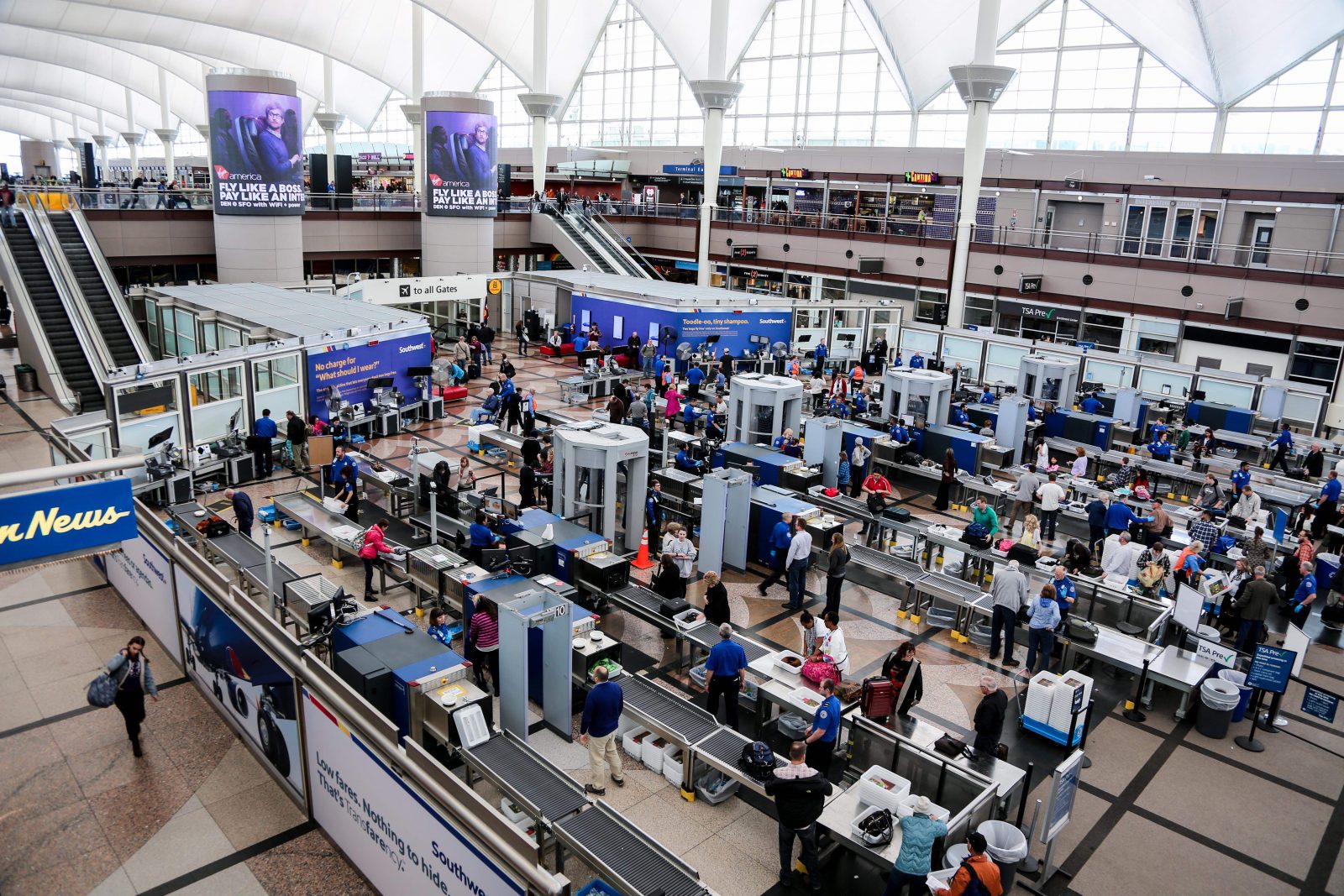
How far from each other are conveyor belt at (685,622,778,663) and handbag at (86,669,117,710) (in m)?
6.25

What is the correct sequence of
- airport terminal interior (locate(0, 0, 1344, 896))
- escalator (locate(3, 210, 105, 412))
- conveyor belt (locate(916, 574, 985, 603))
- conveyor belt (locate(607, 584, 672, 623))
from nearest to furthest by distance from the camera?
1. airport terminal interior (locate(0, 0, 1344, 896))
2. conveyor belt (locate(607, 584, 672, 623))
3. conveyor belt (locate(916, 574, 985, 603))
4. escalator (locate(3, 210, 105, 412))

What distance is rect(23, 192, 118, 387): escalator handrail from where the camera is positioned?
2298 cm

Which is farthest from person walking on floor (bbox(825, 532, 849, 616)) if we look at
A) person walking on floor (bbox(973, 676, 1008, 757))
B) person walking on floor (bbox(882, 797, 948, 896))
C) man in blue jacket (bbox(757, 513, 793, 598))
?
person walking on floor (bbox(882, 797, 948, 896))

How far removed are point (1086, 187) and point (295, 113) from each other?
1176 inches

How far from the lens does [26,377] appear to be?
2416 centimetres

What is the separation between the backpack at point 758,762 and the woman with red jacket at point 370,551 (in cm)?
681

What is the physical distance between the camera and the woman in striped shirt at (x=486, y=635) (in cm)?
1027

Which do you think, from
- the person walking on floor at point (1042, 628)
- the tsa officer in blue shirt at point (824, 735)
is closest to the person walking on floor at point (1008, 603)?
the person walking on floor at point (1042, 628)

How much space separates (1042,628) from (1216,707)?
2.09 metres

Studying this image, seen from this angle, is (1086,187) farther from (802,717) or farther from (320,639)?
(320,639)

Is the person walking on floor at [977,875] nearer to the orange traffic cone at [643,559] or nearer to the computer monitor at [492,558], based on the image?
the computer monitor at [492,558]

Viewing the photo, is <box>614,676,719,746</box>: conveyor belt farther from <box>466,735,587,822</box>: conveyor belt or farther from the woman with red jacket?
the woman with red jacket

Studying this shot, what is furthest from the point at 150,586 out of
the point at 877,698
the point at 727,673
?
the point at 877,698

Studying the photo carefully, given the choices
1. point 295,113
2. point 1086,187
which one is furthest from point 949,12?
point 295,113
